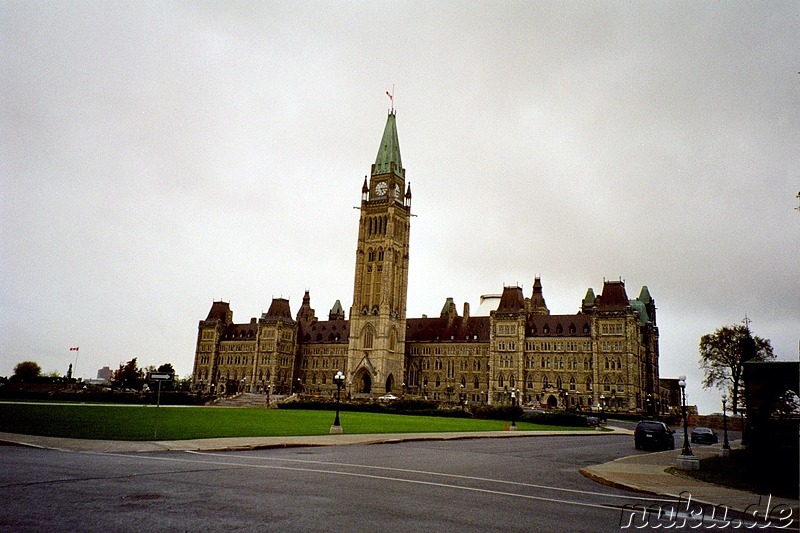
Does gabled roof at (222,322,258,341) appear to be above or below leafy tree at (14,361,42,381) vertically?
above

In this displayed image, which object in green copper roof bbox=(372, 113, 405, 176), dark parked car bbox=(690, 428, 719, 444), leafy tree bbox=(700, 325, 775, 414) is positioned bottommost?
dark parked car bbox=(690, 428, 719, 444)

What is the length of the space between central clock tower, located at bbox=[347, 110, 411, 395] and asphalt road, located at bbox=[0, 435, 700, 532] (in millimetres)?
93294

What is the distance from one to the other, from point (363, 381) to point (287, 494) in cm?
10426

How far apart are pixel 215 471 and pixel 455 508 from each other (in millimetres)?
6690

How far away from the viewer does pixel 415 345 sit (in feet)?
408

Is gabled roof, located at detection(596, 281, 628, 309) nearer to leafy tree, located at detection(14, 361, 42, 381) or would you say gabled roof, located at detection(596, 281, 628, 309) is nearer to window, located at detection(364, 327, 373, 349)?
window, located at detection(364, 327, 373, 349)

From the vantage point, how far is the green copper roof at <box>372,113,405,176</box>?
414 ft

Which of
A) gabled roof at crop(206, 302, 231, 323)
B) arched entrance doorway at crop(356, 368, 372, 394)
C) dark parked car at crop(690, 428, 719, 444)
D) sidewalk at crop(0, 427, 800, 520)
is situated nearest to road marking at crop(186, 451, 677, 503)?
sidewalk at crop(0, 427, 800, 520)

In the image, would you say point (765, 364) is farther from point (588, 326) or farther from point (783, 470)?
point (588, 326)

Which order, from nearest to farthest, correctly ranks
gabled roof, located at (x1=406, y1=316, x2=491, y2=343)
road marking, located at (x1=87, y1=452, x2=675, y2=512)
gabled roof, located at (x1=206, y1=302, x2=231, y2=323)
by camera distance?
road marking, located at (x1=87, y1=452, x2=675, y2=512)
gabled roof, located at (x1=406, y1=316, x2=491, y2=343)
gabled roof, located at (x1=206, y1=302, x2=231, y2=323)

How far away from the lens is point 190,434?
25344 mm

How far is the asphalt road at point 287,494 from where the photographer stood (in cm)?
876

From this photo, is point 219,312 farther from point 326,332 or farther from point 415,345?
point 415,345

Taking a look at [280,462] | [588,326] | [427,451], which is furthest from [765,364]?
[588,326]
